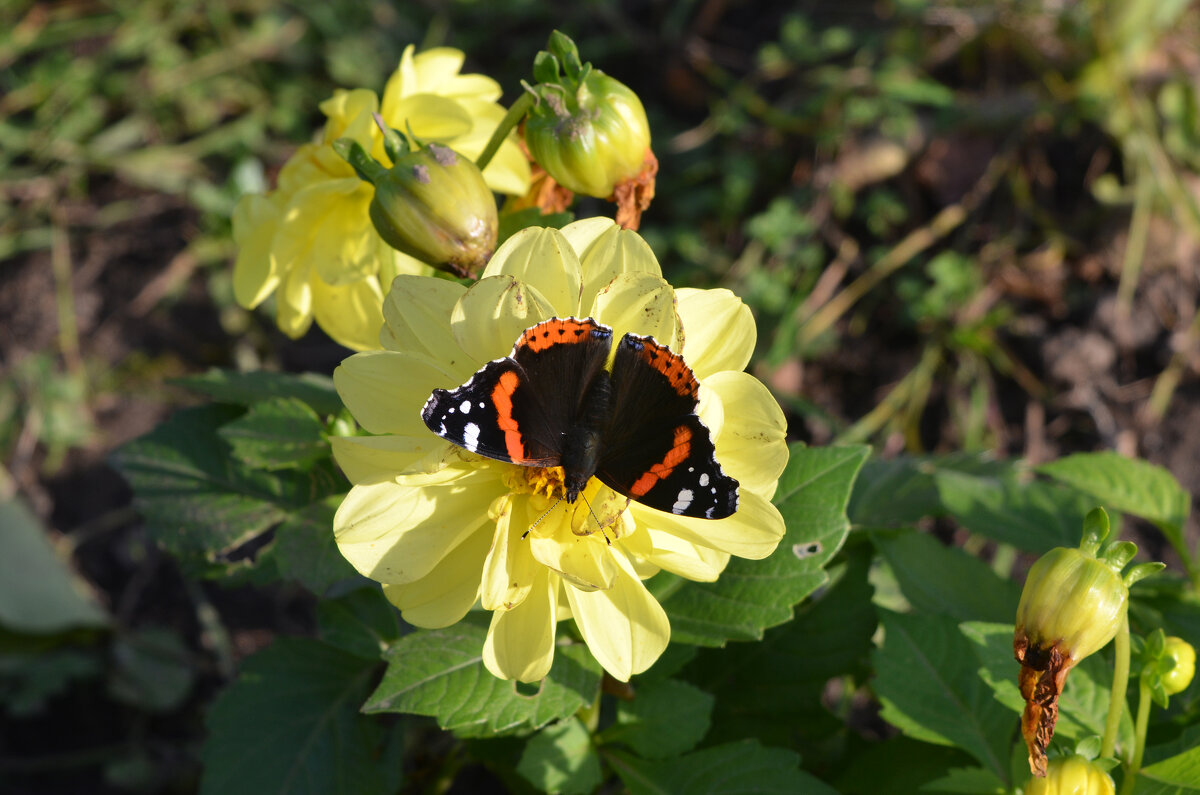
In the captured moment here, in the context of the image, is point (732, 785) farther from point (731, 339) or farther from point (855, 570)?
point (731, 339)

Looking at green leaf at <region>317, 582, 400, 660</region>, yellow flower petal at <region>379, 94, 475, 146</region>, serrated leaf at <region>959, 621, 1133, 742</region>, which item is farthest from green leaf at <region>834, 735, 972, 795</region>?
yellow flower petal at <region>379, 94, 475, 146</region>

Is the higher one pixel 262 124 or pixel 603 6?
pixel 603 6

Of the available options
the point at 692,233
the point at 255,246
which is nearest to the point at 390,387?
the point at 255,246

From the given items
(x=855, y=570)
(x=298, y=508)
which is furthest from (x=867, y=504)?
(x=298, y=508)

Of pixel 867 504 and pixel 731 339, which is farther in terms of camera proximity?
pixel 867 504

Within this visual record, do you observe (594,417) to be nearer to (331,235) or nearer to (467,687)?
(467,687)

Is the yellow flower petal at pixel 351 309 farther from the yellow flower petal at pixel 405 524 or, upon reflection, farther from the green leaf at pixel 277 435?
the yellow flower petal at pixel 405 524
